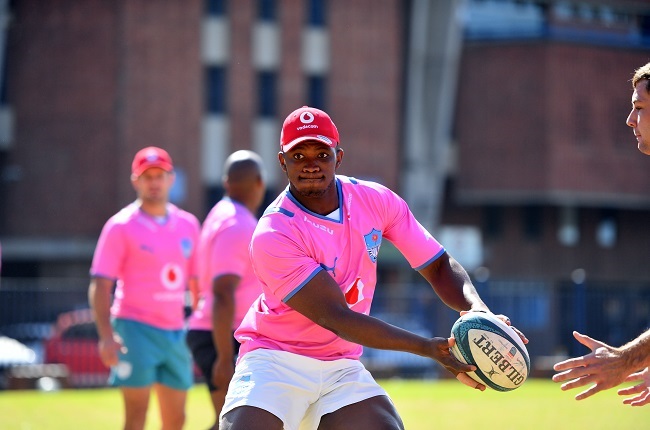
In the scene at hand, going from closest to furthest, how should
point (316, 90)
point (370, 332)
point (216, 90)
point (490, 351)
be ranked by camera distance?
point (490, 351)
point (370, 332)
point (216, 90)
point (316, 90)

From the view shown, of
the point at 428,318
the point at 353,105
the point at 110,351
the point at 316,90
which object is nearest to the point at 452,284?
the point at 110,351

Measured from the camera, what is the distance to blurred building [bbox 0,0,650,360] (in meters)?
38.7

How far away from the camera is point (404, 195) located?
41.5 m

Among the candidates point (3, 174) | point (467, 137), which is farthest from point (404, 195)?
point (3, 174)

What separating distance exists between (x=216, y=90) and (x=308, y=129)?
34759 millimetres

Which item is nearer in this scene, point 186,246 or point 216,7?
point 186,246

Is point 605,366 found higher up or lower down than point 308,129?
lower down

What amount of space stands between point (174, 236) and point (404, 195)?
32723mm

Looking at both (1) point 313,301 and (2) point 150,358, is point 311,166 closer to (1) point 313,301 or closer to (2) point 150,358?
(1) point 313,301

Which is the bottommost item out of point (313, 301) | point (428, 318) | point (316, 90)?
point (428, 318)

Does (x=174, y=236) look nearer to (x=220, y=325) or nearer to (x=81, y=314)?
(x=220, y=325)

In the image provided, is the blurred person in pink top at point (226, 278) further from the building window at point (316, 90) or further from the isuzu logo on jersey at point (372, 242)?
the building window at point (316, 90)

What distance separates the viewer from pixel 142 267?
29.2 feet

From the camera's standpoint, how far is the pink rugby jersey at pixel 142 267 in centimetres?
881
